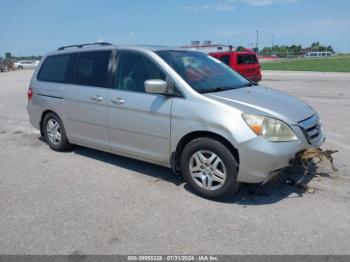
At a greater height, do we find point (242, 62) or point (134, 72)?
point (242, 62)

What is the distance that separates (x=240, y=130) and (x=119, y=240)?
169cm

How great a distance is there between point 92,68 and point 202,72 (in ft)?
5.70

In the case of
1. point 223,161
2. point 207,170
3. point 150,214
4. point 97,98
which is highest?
point 97,98

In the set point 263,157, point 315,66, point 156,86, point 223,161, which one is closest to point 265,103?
point 263,157

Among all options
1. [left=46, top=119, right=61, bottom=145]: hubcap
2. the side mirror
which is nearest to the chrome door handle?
the side mirror

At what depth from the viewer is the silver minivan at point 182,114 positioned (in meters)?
4.05

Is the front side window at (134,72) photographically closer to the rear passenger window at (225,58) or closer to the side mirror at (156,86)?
the side mirror at (156,86)

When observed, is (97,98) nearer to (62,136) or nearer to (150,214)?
(62,136)

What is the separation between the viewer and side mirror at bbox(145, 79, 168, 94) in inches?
174

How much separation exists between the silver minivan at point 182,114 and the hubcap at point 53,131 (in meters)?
0.18

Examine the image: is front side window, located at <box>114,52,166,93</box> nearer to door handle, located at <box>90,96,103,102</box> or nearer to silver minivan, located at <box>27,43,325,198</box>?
silver minivan, located at <box>27,43,325,198</box>

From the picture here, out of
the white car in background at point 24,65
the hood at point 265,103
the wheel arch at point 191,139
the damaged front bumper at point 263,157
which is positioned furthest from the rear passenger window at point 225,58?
the white car in background at point 24,65

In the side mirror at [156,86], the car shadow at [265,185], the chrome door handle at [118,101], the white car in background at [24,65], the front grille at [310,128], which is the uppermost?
the white car in background at [24,65]

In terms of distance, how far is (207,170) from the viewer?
→ 14.2ft
